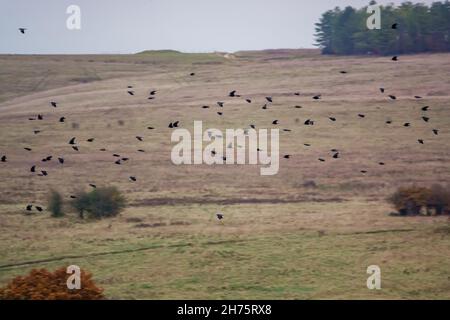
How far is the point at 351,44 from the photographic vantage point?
12462cm

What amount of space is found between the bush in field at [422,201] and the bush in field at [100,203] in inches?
605

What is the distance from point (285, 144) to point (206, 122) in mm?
11638

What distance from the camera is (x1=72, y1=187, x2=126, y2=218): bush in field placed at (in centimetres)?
4097

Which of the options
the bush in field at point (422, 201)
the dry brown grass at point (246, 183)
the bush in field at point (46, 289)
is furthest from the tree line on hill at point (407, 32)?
the bush in field at point (46, 289)

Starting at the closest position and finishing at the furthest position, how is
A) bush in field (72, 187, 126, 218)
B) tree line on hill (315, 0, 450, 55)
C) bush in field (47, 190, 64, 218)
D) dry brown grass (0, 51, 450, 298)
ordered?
dry brown grass (0, 51, 450, 298), bush in field (72, 187, 126, 218), bush in field (47, 190, 64, 218), tree line on hill (315, 0, 450, 55)

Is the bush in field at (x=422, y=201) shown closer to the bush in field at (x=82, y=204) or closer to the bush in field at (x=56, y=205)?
the bush in field at (x=82, y=204)

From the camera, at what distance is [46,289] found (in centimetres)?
2220

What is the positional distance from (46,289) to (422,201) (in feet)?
79.4

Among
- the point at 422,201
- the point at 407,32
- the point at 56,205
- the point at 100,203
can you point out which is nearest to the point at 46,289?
the point at 100,203

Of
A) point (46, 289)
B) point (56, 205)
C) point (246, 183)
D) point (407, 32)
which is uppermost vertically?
point (407, 32)

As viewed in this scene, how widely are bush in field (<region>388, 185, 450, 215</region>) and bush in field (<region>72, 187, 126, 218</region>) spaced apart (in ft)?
50.4

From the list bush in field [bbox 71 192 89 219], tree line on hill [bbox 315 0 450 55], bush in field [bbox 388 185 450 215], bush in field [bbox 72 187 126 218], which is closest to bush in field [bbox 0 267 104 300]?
bush in field [bbox 72 187 126 218]

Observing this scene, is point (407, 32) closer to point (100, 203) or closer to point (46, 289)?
point (100, 203)

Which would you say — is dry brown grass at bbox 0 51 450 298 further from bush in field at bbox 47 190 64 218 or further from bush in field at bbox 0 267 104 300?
bush in field at bbox 0 267 104 300
